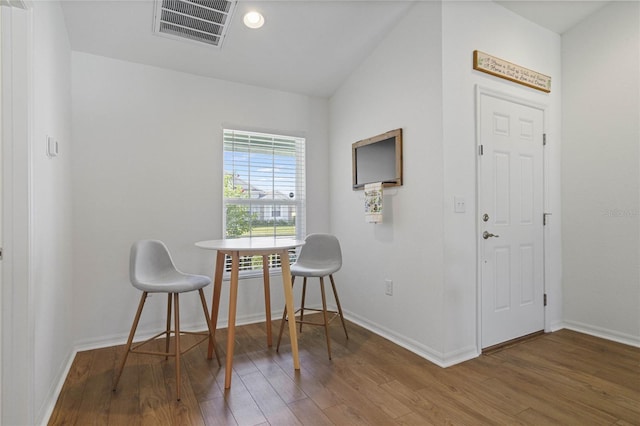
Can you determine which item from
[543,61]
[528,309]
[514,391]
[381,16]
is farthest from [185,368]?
[543,61]

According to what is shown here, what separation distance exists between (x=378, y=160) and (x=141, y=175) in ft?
6.72

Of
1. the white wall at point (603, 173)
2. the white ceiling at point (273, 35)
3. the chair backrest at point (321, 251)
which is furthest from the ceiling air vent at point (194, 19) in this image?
the white wall at point (603, 173)

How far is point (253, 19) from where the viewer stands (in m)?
2.50

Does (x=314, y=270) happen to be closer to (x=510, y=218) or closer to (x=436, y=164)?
(x=436, y=164)

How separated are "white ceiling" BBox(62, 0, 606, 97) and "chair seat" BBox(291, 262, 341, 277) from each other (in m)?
1.86

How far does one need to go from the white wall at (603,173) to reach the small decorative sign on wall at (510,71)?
15.3 inches

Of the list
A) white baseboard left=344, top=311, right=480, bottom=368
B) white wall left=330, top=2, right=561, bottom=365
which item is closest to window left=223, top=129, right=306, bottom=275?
white wall left=330, top=2, right=561, bottom=365

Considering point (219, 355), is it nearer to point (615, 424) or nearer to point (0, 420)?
point (0, 420)

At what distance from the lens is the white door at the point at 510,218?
2590 mm

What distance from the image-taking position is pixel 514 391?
1.98 meters

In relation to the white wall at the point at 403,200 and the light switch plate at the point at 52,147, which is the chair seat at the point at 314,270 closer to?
the white wall at the point at 403,200

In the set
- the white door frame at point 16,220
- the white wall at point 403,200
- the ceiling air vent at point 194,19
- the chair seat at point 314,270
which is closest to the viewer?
the white door frame at point 16,220

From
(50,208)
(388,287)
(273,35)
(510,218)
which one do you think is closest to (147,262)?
(50,208)

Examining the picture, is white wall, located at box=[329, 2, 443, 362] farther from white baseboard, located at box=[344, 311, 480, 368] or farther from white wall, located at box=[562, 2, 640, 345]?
white wall, located at box=[562, 2, 640, 345]
